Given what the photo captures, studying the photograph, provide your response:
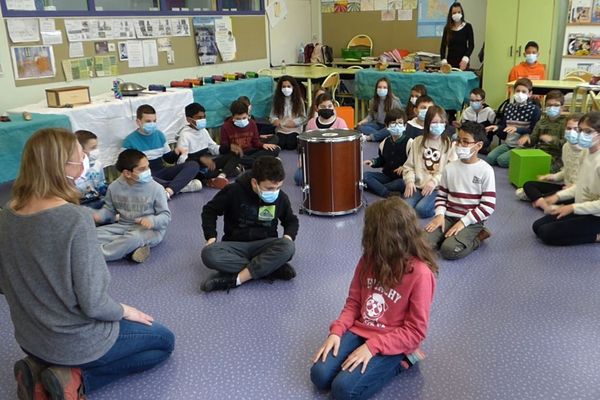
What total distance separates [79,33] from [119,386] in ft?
13.5

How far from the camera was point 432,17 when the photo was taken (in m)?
7.80

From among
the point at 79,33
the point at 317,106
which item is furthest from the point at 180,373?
the point at 79,33

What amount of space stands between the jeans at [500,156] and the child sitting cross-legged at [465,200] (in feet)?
6.56

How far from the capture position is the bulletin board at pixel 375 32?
8016mm

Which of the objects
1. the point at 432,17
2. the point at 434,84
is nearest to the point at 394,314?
the point at 434,84

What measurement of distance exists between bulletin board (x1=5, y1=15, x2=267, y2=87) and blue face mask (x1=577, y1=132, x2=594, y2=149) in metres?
4.45

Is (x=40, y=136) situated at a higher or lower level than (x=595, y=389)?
higher

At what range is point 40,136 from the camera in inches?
71.2

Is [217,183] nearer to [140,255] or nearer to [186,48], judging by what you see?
[140,255]

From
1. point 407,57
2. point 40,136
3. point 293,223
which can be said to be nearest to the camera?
point 40,136

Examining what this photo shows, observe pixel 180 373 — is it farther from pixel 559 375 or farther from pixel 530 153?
pixel 530 153

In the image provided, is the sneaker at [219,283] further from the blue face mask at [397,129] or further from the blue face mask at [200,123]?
the blue face mask at [200,123]

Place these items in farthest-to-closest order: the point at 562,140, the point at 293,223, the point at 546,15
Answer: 1. the point at 546,15
2. the point at 562,140
3. the point at 293,223

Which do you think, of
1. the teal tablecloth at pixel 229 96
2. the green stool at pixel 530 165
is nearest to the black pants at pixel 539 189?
the green stool at pixel 530 165
